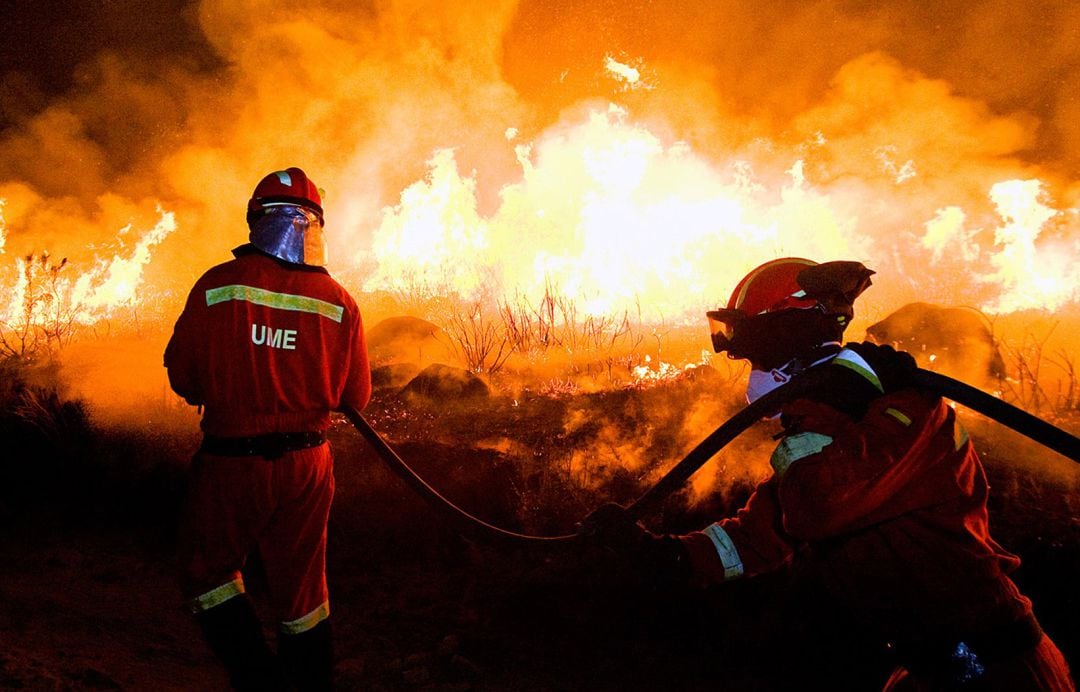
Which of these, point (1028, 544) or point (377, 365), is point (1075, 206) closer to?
point (1028, 544)

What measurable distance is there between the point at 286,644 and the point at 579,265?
1282cm

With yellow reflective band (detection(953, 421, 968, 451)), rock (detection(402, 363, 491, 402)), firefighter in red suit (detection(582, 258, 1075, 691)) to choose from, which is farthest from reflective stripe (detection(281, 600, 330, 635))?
rock (detection(402, 363, 491, 402))

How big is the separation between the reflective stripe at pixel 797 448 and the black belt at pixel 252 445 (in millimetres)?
2105

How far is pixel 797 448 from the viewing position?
1.68 m

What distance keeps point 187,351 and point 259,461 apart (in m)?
0.65

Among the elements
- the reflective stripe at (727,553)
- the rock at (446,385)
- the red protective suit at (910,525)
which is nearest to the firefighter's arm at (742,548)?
the reflective stripe at (727,553)

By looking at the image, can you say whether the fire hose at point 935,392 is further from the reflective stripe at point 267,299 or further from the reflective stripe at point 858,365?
the reflective stripe at point 267,299

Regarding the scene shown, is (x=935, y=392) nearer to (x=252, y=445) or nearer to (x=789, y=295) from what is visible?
(x=789, y=295)

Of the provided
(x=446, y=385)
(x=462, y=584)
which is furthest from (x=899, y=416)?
(x=446, y=385)

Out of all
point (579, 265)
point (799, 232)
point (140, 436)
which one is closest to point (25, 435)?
point (140, 436)

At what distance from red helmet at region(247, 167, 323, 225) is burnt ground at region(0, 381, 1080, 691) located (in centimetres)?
221

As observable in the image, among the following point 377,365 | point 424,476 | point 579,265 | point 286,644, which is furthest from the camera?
point 579,265

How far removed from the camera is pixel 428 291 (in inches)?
611

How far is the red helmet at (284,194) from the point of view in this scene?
2.88m
